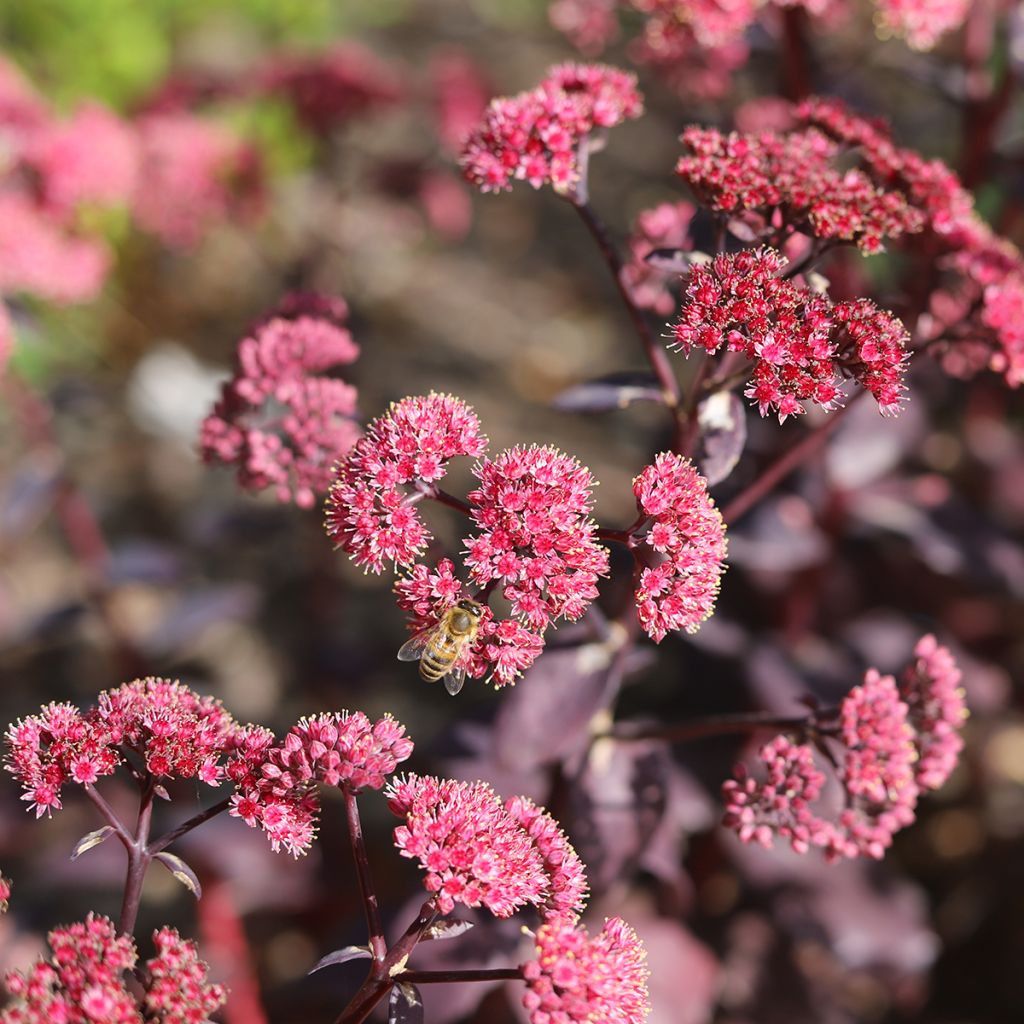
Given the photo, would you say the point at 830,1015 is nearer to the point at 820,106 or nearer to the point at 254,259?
the point at 820,106

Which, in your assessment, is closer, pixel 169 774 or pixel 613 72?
pixel 169 774

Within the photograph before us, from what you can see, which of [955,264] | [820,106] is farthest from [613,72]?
[955,264]

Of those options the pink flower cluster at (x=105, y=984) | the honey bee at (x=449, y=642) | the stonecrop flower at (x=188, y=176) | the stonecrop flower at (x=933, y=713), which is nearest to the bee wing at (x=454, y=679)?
the honey bee at (x=449, y=642)

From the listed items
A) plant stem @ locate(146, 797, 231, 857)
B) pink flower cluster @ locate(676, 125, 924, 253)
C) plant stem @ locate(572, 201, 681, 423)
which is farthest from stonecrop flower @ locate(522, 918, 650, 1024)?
pink flower cluster @ locate(676, 125, 924, 253)

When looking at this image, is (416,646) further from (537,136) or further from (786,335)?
(537,136)

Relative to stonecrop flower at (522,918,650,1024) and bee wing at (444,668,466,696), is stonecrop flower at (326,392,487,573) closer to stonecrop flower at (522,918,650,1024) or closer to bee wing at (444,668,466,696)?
bee wing at (444,668,466,696)

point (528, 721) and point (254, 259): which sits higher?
point (528, 721)
